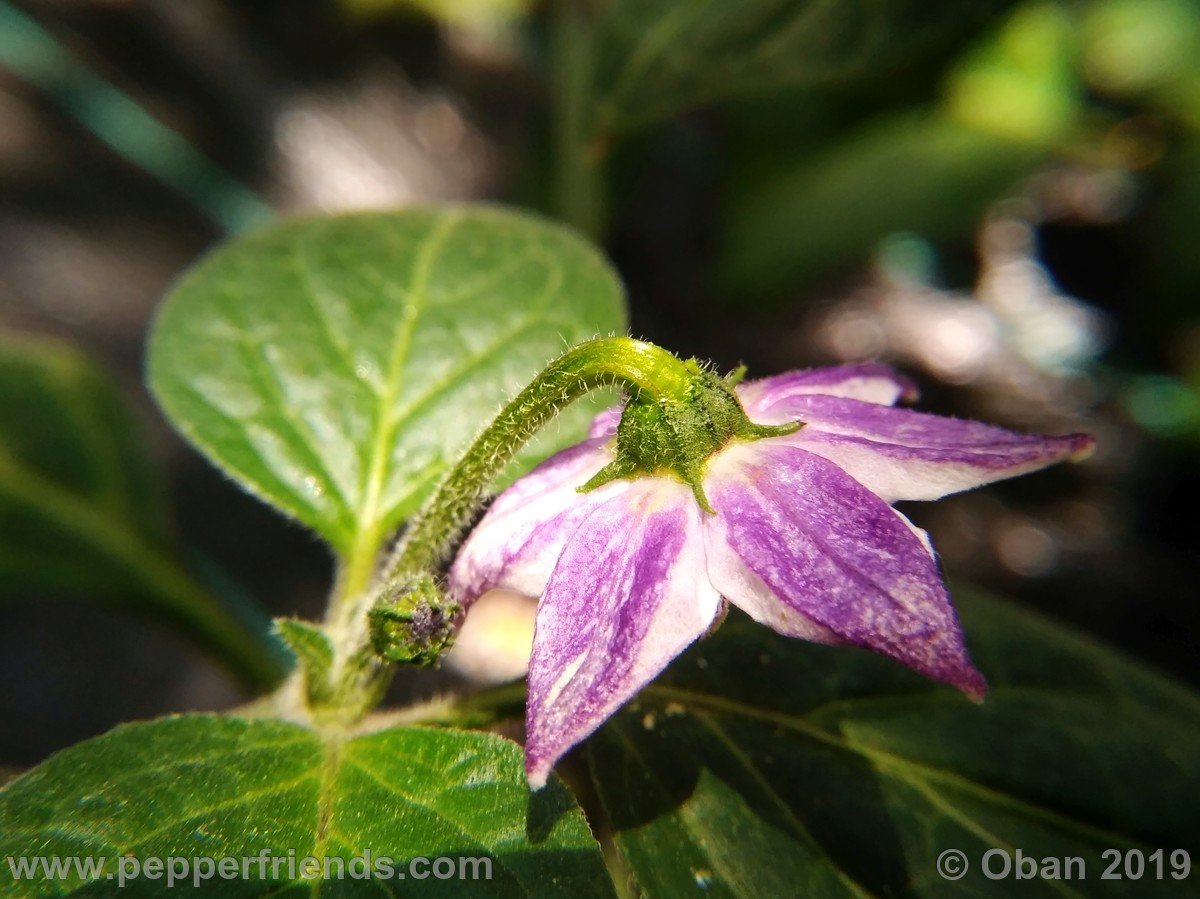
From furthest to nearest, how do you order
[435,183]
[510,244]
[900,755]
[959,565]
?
[435,183] < [959,565] < [510,244] < [900,755]

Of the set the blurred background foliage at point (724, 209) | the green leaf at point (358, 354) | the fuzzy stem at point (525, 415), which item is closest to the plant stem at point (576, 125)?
the blurred background foliage at point (724, 209)

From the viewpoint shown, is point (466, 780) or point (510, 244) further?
point (510, 244)

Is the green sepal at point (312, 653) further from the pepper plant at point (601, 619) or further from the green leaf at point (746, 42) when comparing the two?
the green leaf at point (746, 42)

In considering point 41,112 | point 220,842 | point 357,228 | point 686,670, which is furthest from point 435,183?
point 220,842

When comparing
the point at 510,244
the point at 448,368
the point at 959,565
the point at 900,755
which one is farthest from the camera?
the point at 959,565

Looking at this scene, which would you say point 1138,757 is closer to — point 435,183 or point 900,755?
point 900,755

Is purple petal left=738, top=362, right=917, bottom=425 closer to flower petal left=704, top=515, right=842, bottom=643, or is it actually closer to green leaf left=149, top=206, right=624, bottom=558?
flower petal left=704, top=515, right=842, bottom=643

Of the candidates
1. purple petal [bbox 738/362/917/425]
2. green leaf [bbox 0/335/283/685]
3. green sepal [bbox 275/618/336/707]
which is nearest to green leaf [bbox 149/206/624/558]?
green sepal [bbox 275/618/336/707]

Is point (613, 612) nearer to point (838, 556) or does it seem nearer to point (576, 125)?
point (838, 556)
